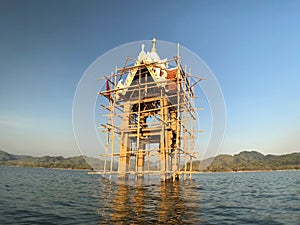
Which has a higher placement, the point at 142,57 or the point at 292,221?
the point at 142,57

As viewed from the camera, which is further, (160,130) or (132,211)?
(160,130)

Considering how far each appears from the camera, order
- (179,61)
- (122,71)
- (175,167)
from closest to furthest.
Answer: (179,61) < (175,167) < (122,71)

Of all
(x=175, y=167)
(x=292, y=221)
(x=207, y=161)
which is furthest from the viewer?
(x=175, y=167)

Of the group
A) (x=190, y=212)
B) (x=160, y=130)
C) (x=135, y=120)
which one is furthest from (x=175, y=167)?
(x=190, y=212)

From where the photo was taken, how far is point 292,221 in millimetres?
8133

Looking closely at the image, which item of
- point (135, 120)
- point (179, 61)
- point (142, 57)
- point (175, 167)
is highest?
point (142, 57)

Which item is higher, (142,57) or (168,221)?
(142,57)

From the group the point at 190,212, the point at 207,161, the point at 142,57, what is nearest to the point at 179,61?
the point at 142,57

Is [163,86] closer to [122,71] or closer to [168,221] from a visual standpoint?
[122,71]

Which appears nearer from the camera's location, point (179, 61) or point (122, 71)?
point (179, 61)

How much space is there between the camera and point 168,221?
7.48 metres

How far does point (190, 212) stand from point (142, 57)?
2400 cm

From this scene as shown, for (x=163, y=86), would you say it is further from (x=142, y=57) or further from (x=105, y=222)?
(x=105, y=222)

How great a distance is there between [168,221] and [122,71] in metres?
23.8
